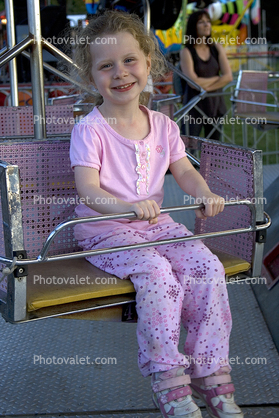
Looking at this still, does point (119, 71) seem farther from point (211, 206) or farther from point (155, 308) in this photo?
point (155, 308)

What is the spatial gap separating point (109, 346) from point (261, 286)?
0.85 meters

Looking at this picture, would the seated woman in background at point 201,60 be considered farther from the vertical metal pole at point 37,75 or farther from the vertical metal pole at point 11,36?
the vertical metal pole at point 37,75

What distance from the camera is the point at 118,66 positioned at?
174cm

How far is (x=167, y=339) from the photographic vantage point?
58.6 inches

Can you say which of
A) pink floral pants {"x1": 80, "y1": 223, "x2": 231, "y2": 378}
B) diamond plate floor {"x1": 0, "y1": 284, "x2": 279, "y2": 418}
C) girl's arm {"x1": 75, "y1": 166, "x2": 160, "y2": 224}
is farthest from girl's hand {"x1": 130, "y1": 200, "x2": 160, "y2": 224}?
diamond plate floor {"x1": 0, "y1": 284, "x2": 279, "y2": 418}

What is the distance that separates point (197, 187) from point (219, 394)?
63cm

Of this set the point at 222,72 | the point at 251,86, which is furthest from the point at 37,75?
the point at 251,86

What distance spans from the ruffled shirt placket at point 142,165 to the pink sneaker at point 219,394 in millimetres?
605

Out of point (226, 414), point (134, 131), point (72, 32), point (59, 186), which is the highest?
point (72, 32)

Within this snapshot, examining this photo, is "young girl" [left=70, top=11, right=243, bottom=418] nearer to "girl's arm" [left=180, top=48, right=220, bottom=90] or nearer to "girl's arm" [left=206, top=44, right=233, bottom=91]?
"girl's arm" [left=180, top=48, right=220, bottom=90]

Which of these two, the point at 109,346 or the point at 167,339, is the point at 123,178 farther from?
the point at 109,346

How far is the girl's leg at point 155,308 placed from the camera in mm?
1490

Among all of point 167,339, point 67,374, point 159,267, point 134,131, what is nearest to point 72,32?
point 134,131

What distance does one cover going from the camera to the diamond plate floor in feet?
6.14
